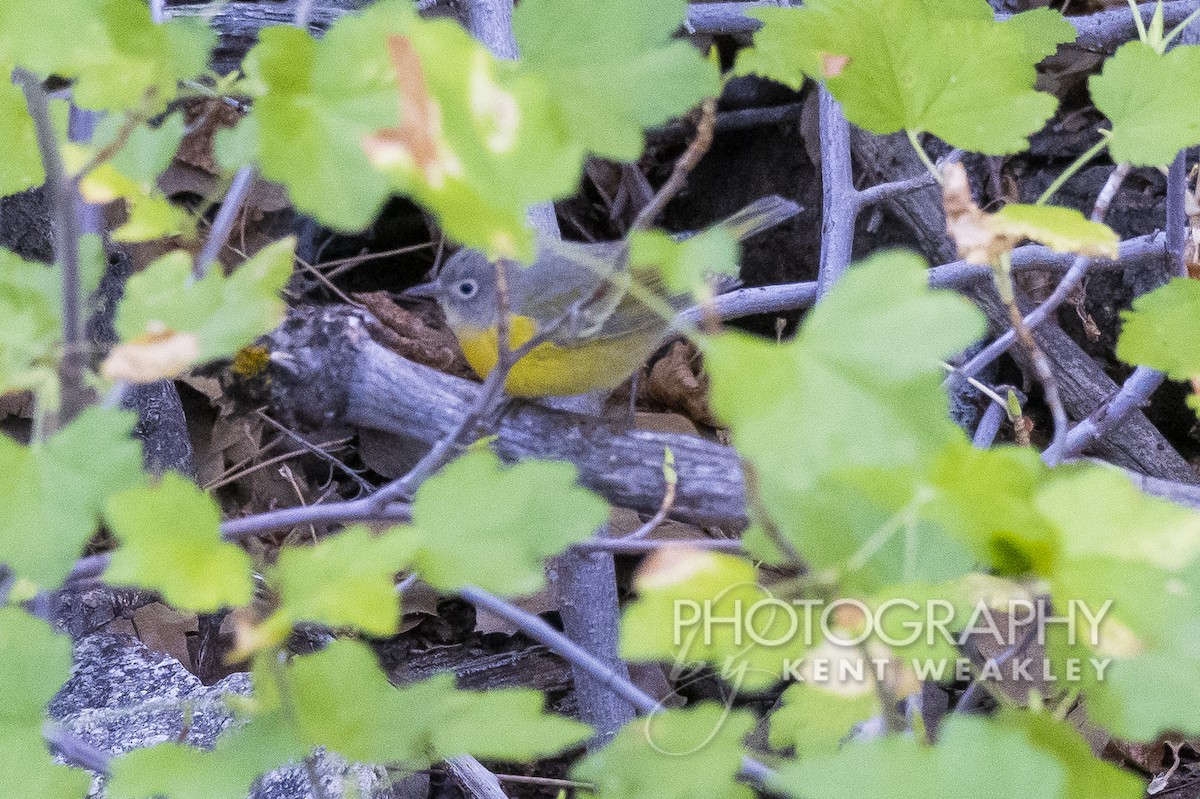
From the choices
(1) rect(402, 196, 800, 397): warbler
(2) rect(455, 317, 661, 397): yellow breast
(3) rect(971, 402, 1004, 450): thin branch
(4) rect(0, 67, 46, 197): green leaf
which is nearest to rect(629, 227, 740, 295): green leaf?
(4) rect(0, 67, 46, 197): green leaf

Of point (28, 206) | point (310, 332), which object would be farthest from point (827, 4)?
point (28, 206)

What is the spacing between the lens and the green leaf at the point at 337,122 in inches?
31.5

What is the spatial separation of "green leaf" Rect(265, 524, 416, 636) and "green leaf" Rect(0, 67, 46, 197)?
86cm

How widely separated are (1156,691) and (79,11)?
1072 mm

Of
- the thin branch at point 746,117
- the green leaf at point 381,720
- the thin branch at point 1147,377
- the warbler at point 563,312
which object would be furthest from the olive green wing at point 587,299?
the green leaf at point 381,720

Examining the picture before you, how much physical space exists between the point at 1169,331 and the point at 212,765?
4.02 ft

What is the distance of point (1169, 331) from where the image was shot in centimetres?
131

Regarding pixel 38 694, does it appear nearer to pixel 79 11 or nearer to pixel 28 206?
pixel 79 11

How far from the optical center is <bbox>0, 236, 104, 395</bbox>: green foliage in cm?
100

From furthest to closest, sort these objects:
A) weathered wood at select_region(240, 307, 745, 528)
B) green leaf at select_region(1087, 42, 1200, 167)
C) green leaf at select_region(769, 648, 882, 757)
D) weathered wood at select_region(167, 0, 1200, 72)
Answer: weathered wood at select_region(167, 0, 1200, 72) → weathered wood at select_region(240, 307, 745, 528) → green leaf at select_region(1087, 42, 1200, 167) → green leaf at select_region(769, 648, 882, 757)

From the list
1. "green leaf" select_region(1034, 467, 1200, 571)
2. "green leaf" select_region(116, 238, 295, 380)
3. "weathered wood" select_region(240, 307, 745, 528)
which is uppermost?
"green leaf" select_region(1034, 467, 1200, 571)

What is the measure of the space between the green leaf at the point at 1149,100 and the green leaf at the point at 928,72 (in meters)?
0.10

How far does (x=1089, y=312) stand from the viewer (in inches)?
154

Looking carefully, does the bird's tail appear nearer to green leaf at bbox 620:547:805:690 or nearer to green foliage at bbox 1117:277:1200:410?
green foliage at bbox 1117:277:1200:410
